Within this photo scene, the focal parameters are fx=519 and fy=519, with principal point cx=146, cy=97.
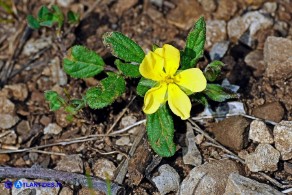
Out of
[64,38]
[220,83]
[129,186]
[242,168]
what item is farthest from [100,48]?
[242,168]

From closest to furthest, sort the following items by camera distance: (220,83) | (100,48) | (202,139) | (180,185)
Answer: (180,185) < (202,139) < (220,83) < (100,48)

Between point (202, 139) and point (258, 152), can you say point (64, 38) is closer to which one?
point (202, 139)

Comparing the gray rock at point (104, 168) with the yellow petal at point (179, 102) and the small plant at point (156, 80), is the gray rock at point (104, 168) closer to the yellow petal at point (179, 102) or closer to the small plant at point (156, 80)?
the small plant at point (156, 80)

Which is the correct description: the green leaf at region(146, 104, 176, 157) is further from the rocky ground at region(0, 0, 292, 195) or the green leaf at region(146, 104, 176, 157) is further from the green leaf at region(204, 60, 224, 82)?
the green leaf at region(204, 60, 224, 82)

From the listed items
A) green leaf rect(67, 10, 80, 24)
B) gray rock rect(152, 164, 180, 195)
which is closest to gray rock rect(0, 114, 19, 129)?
green leaf rect(67, 10, 80, 24)

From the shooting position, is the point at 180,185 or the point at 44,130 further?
the point at 44,130

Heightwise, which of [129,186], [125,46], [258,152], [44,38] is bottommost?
[129,186]
